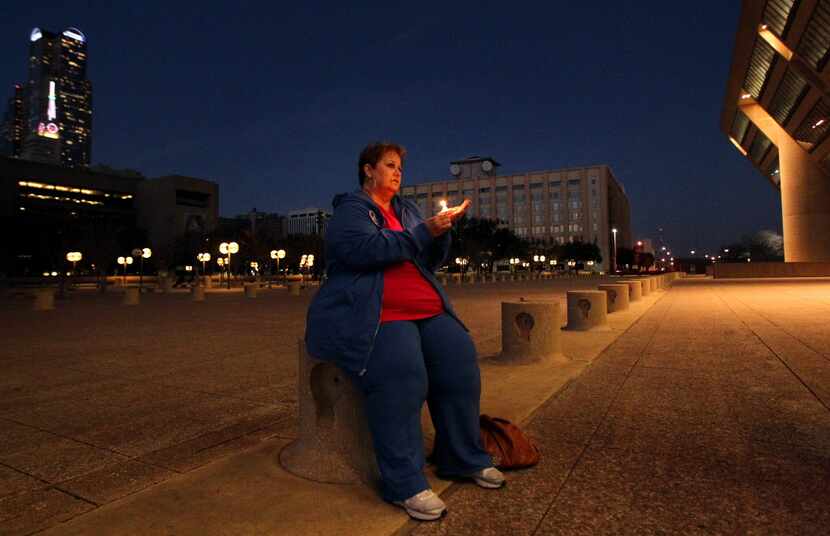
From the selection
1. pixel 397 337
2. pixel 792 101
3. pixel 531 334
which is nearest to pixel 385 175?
pixel 397 337

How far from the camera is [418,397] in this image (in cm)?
Result: 260

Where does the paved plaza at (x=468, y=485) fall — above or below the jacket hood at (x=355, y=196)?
below

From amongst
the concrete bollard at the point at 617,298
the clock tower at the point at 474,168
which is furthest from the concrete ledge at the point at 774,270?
the clock tower at the point at 474,168

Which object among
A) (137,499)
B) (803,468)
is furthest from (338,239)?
(803,468)

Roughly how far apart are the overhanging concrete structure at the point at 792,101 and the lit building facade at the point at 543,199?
225 feet

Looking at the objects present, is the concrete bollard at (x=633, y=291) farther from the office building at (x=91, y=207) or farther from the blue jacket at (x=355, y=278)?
the office building at (x=91, y=207)

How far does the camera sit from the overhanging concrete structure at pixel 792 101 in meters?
30.4

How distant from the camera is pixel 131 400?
16.9ft

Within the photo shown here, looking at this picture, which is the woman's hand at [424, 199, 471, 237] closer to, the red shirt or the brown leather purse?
the red shirt

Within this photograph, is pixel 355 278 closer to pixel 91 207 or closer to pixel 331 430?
pixel 331 430

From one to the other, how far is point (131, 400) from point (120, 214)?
12691cm

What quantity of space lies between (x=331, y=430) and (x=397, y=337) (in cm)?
78

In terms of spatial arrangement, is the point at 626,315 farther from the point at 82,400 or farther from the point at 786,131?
the point at 786,131

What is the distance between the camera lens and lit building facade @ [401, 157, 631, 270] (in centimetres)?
12462
